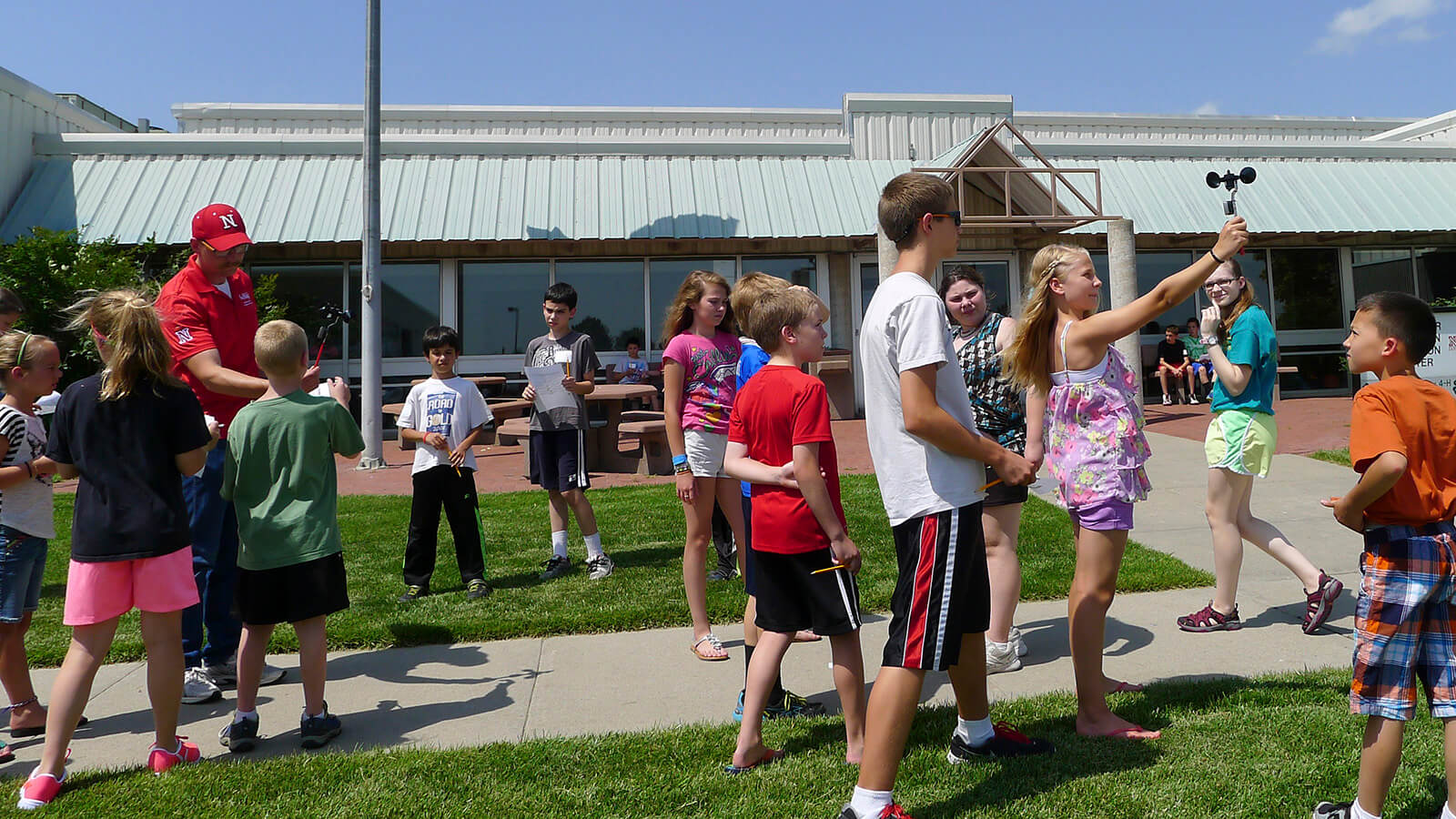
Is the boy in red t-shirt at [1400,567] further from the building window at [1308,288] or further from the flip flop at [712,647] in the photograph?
the building window at [1308,288]

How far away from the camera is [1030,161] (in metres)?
17.8

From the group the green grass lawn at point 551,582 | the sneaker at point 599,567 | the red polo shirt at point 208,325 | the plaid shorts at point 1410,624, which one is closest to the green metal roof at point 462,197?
the green grass lawn at point 551,582

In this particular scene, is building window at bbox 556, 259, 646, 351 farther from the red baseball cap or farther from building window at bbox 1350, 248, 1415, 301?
building window at bbox 1350, 248, 1415, 301

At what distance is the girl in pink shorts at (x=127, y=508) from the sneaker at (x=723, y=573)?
3215 mm

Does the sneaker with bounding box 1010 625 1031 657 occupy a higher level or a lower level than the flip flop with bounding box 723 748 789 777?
higher

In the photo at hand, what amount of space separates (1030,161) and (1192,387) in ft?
16.2

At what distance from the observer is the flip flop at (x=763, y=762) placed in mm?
3270

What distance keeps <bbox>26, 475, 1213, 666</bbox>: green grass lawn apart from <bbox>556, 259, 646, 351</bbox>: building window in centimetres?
783

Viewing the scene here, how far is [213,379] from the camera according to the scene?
13.2 ft

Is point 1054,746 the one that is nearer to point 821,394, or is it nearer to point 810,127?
point 821,394

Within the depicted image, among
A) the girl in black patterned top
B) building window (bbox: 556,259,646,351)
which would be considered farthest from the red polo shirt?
building window (bbox: 556,259,646,351)

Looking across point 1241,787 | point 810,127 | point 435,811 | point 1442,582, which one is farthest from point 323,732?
point 810,127

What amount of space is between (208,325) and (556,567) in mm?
2785

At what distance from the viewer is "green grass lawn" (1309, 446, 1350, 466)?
943 centimetres
